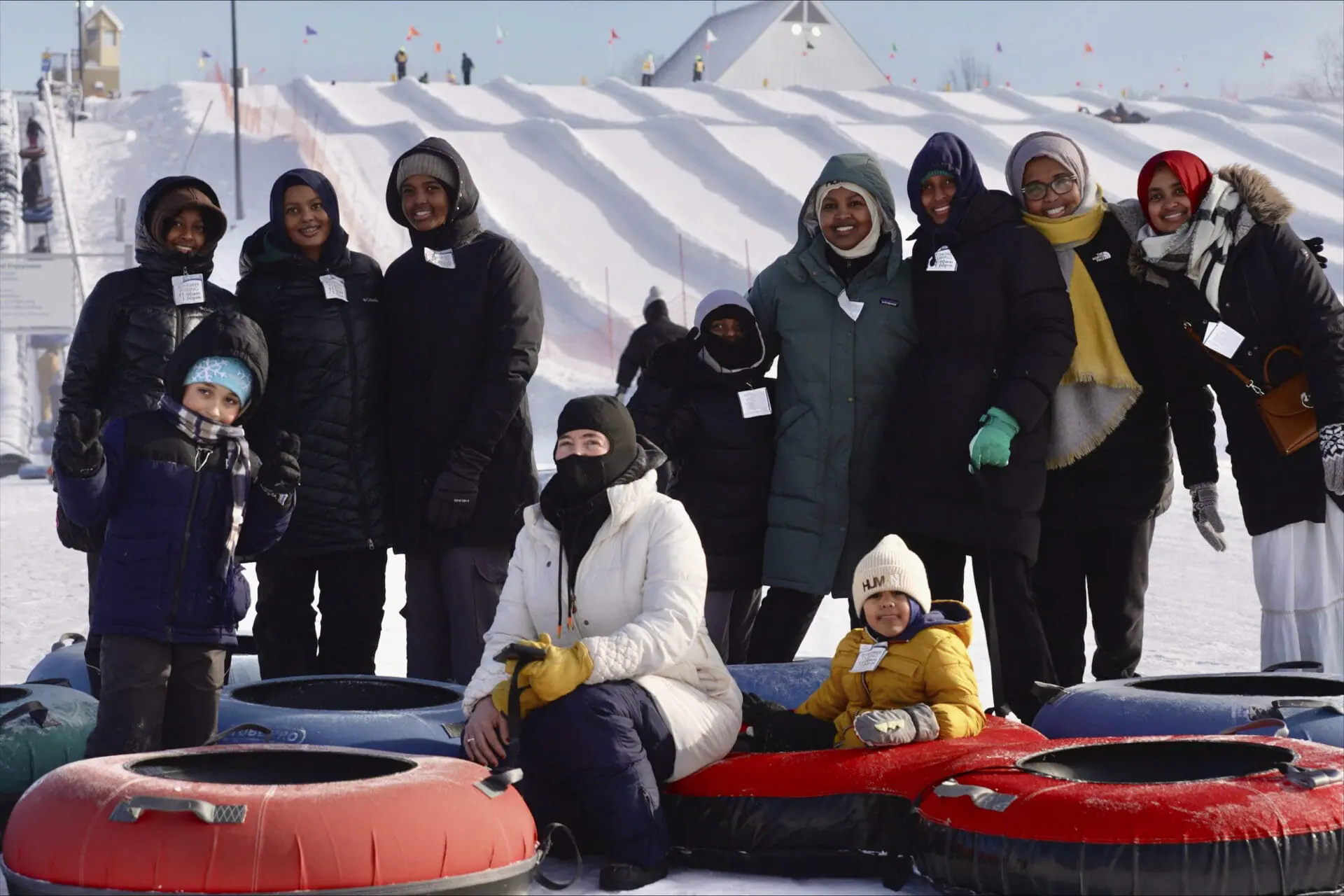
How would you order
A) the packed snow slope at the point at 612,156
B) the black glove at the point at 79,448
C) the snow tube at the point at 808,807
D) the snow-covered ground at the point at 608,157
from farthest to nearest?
the packed snow slope at the point at 612,156 → the snow-covered ground at the point at 608,157 → the black glove at the point at 79,448 → the snow tube at the point at 808,807

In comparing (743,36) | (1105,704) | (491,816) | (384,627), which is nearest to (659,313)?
(384,627)

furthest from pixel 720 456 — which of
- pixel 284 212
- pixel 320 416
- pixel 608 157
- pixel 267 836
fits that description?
pixel 608 157

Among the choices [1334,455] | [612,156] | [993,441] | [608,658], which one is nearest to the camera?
[608,658]

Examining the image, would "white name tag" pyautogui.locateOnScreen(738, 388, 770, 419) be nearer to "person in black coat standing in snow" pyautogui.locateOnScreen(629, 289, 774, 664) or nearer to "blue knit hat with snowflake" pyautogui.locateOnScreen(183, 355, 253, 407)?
"person in black coat standing in snow" pyautogui.locateOnScreen(629, 289, 774, 664)

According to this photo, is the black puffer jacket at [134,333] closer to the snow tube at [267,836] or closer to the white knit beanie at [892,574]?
the snow tube at [267,836]

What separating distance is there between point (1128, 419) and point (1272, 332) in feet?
1.73

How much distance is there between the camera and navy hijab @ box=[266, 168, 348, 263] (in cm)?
520

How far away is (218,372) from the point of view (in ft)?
13.9

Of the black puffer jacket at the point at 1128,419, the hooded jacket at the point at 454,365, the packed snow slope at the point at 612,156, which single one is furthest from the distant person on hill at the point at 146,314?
the packed snow slope at the point at 612,156

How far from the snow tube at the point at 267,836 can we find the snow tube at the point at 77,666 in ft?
5.31

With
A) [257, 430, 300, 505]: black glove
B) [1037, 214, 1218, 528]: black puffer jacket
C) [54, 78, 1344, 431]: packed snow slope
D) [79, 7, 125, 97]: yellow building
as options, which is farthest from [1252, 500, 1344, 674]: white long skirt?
[79, 7, 125, 97]: yellow building

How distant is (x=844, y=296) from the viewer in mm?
5191

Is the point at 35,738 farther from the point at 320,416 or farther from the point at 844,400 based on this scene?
the point at 844,400

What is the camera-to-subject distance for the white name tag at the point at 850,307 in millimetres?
5168
